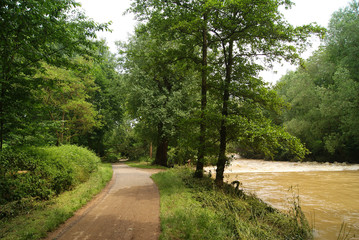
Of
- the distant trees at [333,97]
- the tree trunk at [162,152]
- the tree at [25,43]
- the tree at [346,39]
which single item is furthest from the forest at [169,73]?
the tree at [346,39]

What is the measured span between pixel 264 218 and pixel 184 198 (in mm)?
2755

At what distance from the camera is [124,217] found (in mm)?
6297

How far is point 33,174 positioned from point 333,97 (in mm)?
31542

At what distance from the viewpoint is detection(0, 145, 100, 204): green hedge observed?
6.28 metres

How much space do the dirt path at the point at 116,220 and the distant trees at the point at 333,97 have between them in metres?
27.0

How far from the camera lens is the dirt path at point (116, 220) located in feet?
16.6

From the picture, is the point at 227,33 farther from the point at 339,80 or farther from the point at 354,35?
the point at 354,35

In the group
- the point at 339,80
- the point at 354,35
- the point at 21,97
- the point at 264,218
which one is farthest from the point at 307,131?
the point at 21,97

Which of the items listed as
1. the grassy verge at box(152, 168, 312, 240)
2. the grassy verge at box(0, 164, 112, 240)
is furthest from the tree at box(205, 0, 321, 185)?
the grassy verge at box(0, 164, 112, 240)

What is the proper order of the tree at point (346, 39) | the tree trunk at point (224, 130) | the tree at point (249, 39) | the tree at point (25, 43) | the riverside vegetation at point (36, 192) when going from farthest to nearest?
the tree at point (346, 39), the tree trunk at point (224, 130), the tree at point (249, 39), the riverside vegetation at point (36, 192), the tree at point (25, 43)

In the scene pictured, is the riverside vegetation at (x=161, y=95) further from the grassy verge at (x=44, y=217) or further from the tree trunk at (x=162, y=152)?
the tree trunk at (x=162, y=152)

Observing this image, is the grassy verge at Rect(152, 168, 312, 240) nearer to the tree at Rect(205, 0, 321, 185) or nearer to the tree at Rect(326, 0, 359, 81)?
the tree at Rect(205, 0, 321, 185)

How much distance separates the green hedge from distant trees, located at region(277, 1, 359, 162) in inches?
1148

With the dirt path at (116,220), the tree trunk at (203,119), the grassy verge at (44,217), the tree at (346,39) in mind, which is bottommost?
the dirt path at (116,220)
